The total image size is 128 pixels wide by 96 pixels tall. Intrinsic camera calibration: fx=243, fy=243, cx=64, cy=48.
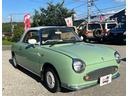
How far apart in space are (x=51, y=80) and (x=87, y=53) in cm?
102

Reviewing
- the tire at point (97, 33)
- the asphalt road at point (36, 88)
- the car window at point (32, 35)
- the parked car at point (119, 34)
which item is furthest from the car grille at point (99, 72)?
the tire at point (97, 33)

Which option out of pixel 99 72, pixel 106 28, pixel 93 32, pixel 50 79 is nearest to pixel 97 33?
pixel 93 32

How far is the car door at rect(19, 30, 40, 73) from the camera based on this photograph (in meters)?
6.13

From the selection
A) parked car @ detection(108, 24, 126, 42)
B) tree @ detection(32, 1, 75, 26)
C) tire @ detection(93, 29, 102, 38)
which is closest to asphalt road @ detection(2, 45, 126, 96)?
parked car @ detection(108, 24, 126, 42)

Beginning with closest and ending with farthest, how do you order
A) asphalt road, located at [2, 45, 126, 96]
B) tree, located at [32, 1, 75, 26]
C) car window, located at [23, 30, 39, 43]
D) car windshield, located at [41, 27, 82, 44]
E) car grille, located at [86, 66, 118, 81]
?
car grille, located at [86, 66, 118, 81] → asphalt road, located at [2, 45, 126, 96] → car windshield, located at [41, 27, 82, 44] → car window, located at [23, 30, 39, 43] → tree, located at [32, 1, 75, 26]

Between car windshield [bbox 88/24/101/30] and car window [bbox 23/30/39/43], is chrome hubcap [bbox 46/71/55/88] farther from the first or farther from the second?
car windshield [bbox 88/24/101/30]

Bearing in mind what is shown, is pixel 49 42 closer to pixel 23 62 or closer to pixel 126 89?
pixel 23 62

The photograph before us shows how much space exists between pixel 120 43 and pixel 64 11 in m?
14.1

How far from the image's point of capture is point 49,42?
617 cm

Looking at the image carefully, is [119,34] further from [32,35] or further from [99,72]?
[99,72]

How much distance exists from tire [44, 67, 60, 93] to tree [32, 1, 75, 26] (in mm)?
24715

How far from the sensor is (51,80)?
214 inches

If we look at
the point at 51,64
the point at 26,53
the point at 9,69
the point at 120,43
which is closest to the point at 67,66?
the point at 51,64

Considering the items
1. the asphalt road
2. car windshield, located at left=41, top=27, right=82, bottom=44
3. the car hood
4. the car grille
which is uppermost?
car windshield, located at left=41, top=27, right=82, bottom=44
